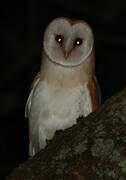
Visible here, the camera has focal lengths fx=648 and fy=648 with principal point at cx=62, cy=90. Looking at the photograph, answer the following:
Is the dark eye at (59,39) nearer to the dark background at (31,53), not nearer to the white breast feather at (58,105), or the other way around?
the white breast feather at (58,105)

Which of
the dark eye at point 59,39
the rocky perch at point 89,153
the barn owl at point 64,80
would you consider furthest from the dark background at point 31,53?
the rocky perch at point 89,153

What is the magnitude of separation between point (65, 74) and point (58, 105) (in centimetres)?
20

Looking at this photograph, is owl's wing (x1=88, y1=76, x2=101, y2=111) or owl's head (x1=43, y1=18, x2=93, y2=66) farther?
owl's wing (x1=88, y1=76, x2=101, y2=111)

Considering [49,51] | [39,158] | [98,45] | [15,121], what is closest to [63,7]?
[98,45]

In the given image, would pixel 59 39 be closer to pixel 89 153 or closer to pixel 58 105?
pixel 58 105

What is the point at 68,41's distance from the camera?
10.7 feet

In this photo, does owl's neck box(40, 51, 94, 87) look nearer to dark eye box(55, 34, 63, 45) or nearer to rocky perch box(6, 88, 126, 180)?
dark eye box(55, 34, 63, 45)

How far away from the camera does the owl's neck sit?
133 inches

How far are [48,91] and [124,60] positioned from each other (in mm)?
3355

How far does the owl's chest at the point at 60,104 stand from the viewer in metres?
3.29

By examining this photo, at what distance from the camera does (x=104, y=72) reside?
6855mm

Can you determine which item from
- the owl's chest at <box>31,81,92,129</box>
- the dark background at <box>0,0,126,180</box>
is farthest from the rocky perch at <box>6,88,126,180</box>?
the dark background at <box>0,0,126,180</box>

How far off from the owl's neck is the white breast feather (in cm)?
3

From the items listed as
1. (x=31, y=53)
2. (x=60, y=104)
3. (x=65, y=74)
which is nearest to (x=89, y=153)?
(x=60, y=104)
